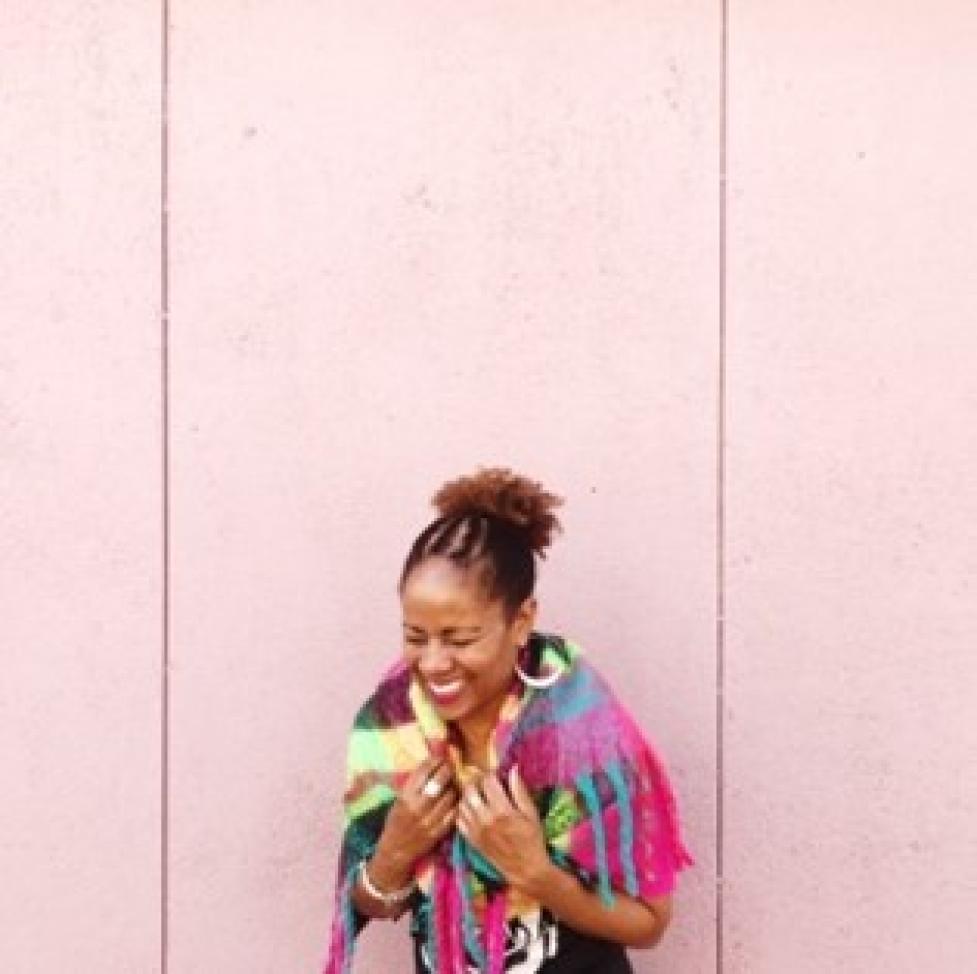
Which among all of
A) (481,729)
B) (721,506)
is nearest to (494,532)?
(481,729)

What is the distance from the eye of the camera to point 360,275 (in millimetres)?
3615

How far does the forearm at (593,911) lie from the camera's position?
10.0 ft

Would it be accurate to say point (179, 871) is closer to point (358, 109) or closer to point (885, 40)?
point (358, 109)

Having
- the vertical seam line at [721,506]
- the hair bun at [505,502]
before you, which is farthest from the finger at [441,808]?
the vertical seam line at [721,506]

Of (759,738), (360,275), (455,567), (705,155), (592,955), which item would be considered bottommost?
(592,955)

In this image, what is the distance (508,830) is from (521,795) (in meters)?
0.07

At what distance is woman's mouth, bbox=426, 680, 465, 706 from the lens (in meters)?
3.04

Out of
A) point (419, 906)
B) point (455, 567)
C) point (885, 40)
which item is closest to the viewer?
point (455, 567)

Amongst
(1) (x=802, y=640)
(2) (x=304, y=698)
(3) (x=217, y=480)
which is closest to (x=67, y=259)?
(3) (x=217, y=480)

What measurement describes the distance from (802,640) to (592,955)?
2.60ft

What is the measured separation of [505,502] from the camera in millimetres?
3105

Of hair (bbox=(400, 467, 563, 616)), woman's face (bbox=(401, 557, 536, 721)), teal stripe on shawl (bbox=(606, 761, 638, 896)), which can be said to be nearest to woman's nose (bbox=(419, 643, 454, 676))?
woman's face (bbox=(401, 557, 536, 721))

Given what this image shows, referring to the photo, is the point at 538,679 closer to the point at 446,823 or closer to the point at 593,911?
the point at 446,823

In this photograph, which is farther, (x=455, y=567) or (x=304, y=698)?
(x=304, y=698)
